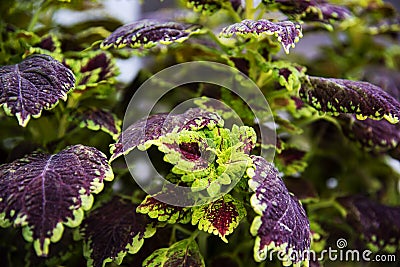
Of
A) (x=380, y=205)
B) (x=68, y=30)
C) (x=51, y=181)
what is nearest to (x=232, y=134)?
(x=51, y=181)

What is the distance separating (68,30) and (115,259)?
1.66 ft

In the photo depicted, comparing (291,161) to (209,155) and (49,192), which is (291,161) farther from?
(49,192)

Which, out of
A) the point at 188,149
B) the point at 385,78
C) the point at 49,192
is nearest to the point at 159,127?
the point at 188,149

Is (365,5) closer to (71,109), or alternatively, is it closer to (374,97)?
(374,97)

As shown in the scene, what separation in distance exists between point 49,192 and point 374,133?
491 mm

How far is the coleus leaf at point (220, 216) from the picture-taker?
0.54m

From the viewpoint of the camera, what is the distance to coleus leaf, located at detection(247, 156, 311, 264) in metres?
0.48

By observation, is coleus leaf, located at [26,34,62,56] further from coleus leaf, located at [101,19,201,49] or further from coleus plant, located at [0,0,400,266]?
coleus leaf, located at [101,19,201,49]

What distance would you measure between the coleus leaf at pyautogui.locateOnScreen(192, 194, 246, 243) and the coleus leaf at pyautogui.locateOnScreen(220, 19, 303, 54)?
0.18 meters

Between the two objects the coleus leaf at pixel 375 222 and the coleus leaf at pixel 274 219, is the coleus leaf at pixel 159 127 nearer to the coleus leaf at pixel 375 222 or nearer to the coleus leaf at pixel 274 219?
the coleus leaf at pixel 274 219

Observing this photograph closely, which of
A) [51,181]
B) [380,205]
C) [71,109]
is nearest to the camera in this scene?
[51,181]

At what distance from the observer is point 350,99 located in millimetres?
628

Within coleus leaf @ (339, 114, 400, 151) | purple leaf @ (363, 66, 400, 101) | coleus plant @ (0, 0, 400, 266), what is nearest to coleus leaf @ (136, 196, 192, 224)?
coleus plant @ (0, 0, 400, 266)

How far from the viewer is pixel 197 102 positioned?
685 millimetres
